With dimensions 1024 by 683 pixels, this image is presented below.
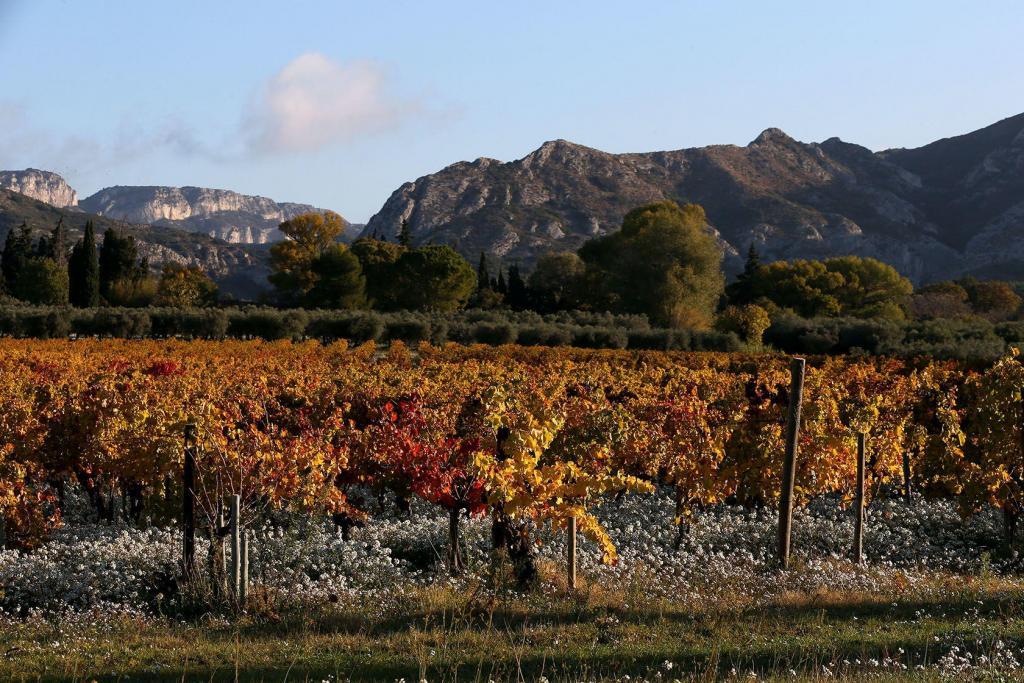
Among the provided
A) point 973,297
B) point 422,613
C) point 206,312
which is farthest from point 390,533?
point 973,297

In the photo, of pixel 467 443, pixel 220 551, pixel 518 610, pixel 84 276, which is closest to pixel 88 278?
pixel 84 276

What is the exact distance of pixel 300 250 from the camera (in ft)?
320

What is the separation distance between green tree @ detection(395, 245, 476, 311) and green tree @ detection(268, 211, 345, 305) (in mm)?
9717

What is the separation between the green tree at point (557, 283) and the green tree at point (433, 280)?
7.44m

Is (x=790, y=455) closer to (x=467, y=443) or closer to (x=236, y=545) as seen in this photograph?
(x=467, y=443)

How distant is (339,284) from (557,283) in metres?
21.8

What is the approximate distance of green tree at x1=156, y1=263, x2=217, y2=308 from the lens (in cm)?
7975

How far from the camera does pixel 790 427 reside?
11297 millimetres

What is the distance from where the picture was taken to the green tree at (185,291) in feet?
262

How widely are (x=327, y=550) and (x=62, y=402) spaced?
5346 mm

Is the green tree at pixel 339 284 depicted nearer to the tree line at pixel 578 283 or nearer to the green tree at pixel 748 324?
the tree line at pixel 578 283

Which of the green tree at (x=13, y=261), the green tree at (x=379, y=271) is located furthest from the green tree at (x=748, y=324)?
the green tree at (x=13, y=261)

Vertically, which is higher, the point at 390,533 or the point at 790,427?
the point at 790,427

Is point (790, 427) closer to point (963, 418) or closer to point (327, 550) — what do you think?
point (327, 550)
